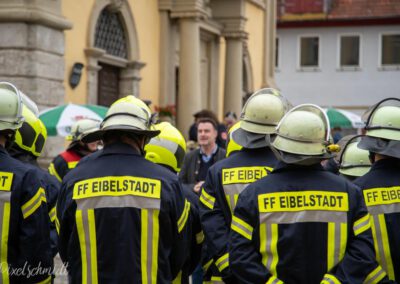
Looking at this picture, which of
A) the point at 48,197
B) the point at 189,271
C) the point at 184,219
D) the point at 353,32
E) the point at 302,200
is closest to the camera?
the point at 302,200

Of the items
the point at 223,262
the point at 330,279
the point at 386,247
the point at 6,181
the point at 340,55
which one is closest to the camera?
the point at 330,279

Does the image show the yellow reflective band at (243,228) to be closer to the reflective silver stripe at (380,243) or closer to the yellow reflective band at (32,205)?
the reflective silver stripe at (380,243)

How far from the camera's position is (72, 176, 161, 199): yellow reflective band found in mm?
4312

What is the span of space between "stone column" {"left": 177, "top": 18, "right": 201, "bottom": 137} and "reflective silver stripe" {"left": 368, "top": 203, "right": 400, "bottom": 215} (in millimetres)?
14327

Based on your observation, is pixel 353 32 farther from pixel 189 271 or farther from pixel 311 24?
pixel 189 271

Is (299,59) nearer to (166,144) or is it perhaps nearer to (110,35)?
(110,35)

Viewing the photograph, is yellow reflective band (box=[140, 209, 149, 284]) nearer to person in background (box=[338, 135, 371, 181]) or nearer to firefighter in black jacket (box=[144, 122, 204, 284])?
firefighter in black jacket (box=[144, 122, 204, 284])

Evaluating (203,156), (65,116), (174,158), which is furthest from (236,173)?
(65,116)

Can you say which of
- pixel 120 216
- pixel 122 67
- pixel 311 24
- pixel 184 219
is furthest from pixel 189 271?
pixel 311 24

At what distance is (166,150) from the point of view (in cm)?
543

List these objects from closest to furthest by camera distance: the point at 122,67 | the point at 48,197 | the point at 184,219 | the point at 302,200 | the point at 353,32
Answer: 1. the point at 302,200
2. the point at 184,219
3. the point at 48,197
4. the point at 122,67
5. the point at 353,32

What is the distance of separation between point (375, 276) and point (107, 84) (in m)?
13.3

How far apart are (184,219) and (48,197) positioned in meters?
1.36

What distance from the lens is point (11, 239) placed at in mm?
4773
